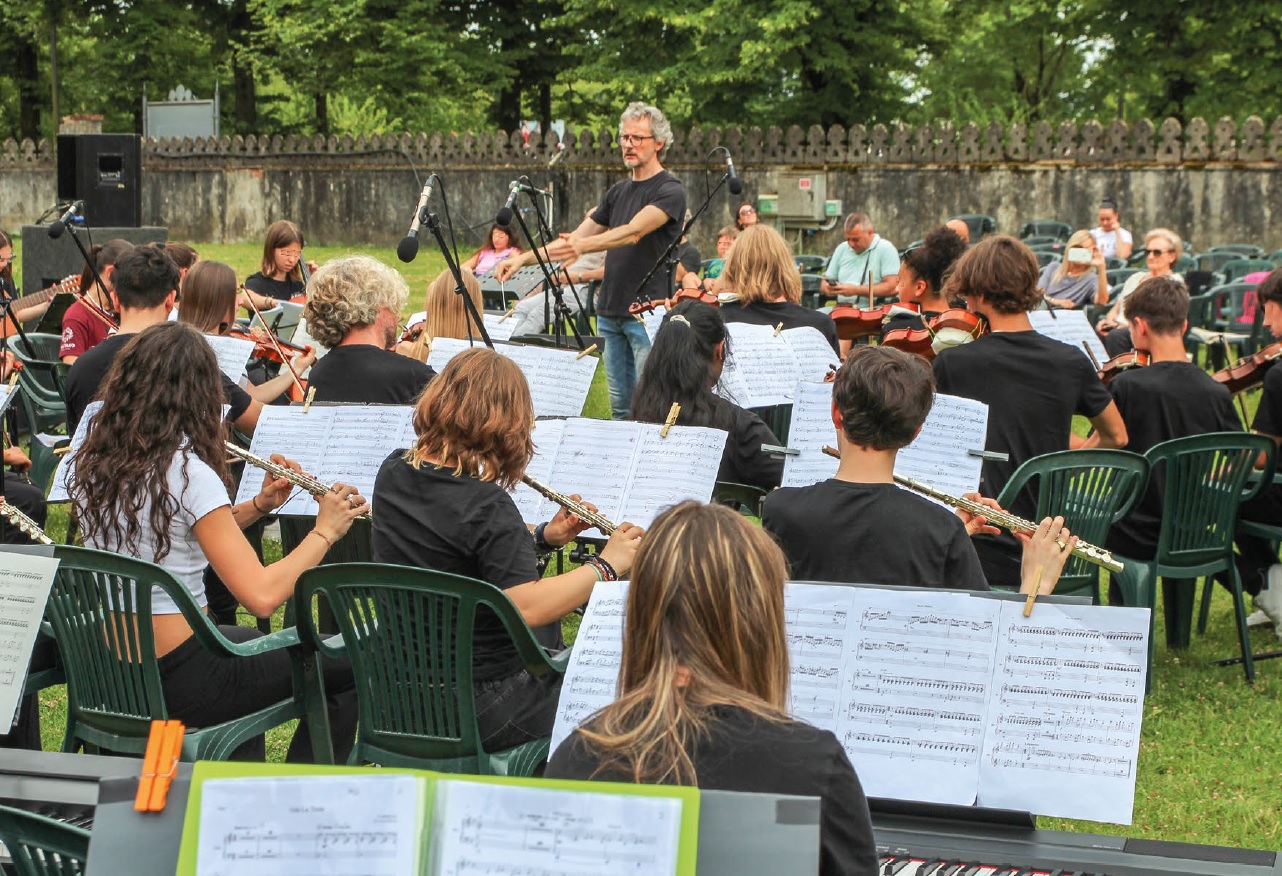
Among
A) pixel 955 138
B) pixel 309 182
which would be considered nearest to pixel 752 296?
pixel 955 138

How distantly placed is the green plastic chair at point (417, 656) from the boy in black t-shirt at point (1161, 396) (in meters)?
2.99

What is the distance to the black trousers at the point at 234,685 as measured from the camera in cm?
391

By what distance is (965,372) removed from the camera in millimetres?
5344

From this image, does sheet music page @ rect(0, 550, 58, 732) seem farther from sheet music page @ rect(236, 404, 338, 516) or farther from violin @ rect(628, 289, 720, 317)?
violin @ rect(628, 289, 720, 317)

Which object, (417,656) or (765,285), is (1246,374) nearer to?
(765,285)

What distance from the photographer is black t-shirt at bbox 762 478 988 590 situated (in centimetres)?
346

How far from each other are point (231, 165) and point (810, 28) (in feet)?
33.7

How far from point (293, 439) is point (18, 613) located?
1810 mm

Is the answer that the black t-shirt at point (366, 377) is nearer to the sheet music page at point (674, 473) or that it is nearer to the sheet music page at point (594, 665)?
the sheet music page at point (674, 473)

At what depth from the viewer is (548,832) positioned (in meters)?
1.82

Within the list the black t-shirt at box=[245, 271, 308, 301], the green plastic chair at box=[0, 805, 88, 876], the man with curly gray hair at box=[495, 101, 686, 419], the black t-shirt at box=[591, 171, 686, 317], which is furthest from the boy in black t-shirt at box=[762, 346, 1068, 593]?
the black t-shirt at box=[245, 271, 308, 301]

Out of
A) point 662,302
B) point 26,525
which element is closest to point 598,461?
point 26,525

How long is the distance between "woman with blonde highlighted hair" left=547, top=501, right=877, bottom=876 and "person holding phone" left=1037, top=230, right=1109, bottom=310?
30.6ft

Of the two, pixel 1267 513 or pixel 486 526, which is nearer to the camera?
pixel 486 526
